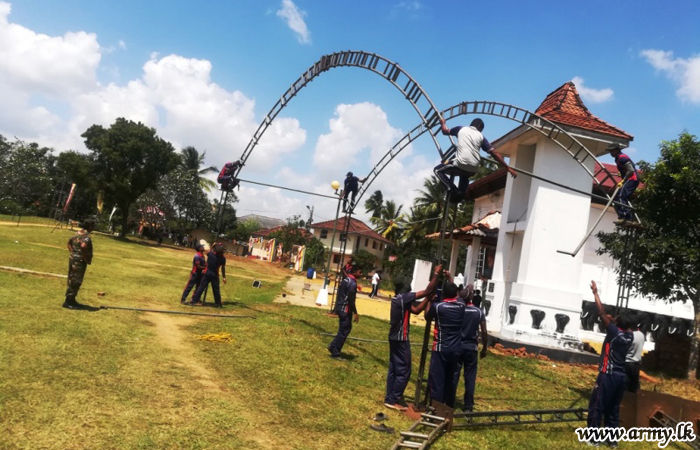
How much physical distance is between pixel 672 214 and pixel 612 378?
677 centimetres

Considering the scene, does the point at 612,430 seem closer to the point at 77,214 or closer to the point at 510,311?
the point at 510,311

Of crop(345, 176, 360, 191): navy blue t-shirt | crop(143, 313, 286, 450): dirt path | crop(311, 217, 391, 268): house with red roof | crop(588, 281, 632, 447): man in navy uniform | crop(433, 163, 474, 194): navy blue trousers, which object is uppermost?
crop(311, 217, 391, 268): house with red roof

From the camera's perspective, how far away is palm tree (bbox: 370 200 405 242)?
49.8m

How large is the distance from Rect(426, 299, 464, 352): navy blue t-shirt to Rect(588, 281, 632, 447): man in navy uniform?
2102mm

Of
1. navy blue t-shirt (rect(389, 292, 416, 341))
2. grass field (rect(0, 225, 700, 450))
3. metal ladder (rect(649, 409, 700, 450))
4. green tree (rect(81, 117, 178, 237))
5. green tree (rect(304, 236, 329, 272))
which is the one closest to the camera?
grass field (rect(0, 225, 700, 450))

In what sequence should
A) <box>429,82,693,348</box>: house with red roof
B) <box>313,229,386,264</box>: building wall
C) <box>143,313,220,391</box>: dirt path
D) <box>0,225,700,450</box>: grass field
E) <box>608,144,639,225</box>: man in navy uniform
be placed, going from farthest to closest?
<box>313,229,386,264</box>: building wall → <box>429,82,693,348</box>: house with red roof → <box>608,144,639,225</box>: man in navy uniform → <box>143,313,220,391</box>: dirt path → <box>0,225,700,450</box>: grass field

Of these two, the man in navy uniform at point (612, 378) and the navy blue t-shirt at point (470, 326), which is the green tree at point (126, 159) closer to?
the navy blue t-shirt at point (470, 326)

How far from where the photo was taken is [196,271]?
13.5 m

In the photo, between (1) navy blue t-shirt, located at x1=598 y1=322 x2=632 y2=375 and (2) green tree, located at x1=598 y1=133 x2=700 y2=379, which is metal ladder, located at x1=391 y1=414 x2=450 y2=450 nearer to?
(1) navy blue t-shirt, located at x1=598 y1=322 x2=632 y2=375

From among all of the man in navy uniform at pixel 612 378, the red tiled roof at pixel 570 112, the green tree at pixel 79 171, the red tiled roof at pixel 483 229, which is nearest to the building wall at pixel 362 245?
the green tree at pixel 79 171

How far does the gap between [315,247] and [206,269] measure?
35.4m

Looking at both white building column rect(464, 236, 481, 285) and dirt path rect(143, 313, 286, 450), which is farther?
white building column rect(464, 236, 481, 285)

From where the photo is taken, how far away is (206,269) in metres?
13.2

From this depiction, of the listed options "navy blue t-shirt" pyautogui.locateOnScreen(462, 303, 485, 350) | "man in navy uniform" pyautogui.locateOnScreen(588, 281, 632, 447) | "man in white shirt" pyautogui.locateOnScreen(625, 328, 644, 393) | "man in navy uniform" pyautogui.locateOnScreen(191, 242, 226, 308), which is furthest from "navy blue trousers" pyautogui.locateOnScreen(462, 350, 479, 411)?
"man in navy uniform" pyautogui.locateOnScreen(191, 242, 226, 308)
